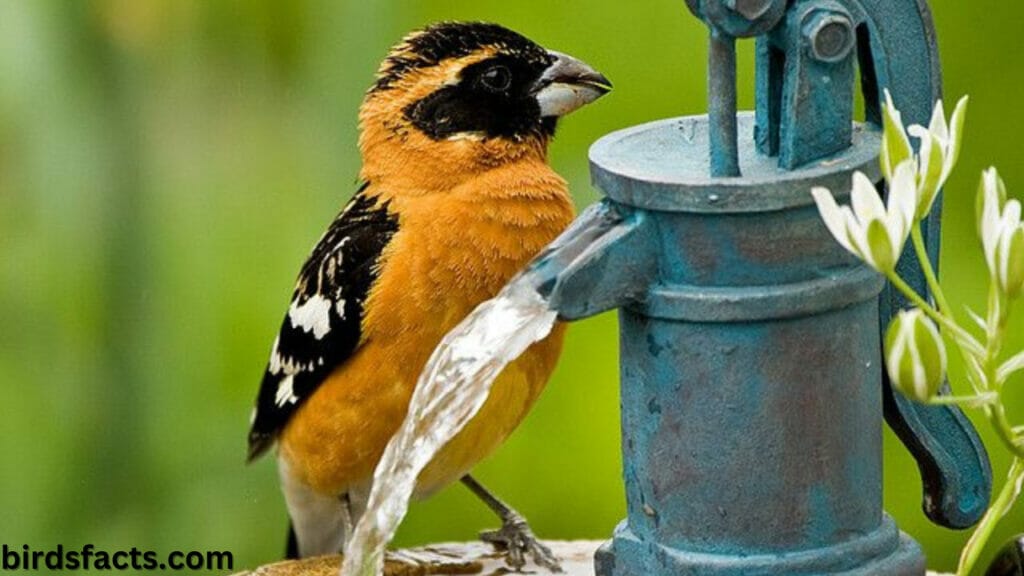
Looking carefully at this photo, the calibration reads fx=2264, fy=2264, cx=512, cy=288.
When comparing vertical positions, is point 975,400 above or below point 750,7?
below

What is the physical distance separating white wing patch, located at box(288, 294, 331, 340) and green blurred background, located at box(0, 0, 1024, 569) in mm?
300

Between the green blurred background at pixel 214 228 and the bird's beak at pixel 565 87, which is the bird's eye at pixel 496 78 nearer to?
the bird's beak at pixel 565 87

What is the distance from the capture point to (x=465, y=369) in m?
2.31

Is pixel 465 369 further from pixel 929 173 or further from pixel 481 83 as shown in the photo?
pixel 481 83

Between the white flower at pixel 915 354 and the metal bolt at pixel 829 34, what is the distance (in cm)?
33

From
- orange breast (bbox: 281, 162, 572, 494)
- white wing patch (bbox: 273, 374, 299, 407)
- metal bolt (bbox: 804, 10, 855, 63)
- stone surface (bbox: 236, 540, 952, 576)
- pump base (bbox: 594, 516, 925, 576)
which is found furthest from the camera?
white wing patch (bbox: 273, 374, 299, 407)

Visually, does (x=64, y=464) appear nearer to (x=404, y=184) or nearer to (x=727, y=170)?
(x=404, y=184)

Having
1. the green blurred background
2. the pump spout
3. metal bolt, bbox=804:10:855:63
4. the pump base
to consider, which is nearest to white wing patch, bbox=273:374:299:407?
the green blurred background

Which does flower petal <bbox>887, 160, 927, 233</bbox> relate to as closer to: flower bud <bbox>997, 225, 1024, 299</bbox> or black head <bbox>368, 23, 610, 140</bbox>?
flower bud <bbox>997, 225, 1024, 299</bbox>

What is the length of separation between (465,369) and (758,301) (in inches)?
13.4

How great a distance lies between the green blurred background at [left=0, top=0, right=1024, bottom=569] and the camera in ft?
11.5

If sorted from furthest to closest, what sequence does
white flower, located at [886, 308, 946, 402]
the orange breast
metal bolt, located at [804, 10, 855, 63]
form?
the orange breast
metal bolt, located at [804, 10, 855, 63]
white flower, located at [886, 308, 946, 402]

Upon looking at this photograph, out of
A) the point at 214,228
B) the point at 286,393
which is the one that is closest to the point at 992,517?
the point at 286,393

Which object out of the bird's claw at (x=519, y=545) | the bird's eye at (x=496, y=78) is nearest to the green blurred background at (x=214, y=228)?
the bird's eye at (x=496, y=78)
